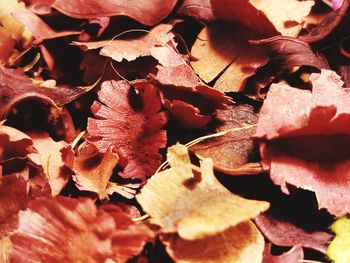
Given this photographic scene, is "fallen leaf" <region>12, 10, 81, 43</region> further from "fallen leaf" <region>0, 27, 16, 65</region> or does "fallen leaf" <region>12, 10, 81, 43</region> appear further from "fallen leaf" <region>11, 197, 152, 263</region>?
"fallen leaf" <region>11, 197, 152, 263</region>

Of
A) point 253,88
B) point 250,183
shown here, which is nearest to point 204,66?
point 253,88

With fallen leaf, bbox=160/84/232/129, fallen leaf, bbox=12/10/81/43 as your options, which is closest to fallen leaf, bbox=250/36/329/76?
fallen leaf, bbox=160/84/232/129

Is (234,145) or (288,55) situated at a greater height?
(288,55)

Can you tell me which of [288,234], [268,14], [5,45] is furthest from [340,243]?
[5,45]

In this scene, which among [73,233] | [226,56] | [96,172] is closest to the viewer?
[73,233]

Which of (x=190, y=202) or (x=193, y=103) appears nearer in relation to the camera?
(x=190, y=202)

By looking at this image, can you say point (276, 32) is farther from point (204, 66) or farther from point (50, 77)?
point (50, 77)

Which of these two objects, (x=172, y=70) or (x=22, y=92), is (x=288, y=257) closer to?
(x=172, y=70)
